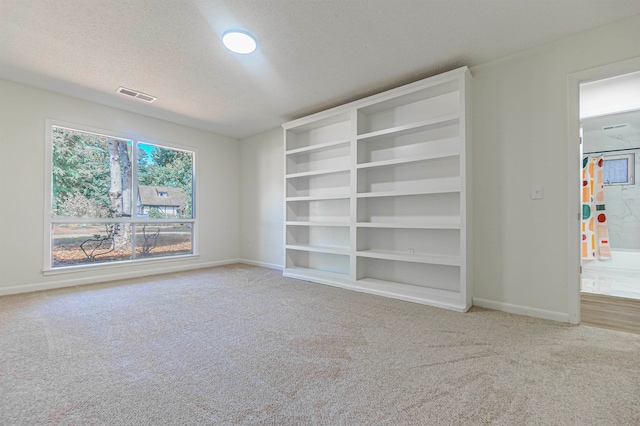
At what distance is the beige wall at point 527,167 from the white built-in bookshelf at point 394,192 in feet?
0.66

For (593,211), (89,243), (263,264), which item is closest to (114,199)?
(89,243)

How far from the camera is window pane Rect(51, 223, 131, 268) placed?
360 cm

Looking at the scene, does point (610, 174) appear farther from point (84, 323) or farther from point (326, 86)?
point (84, 323)

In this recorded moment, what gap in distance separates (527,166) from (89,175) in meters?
5.28

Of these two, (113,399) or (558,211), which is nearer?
→ (113,399)

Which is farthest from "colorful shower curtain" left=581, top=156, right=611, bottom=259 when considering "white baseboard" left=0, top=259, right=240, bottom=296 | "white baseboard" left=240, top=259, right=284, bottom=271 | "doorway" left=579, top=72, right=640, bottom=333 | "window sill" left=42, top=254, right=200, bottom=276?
"window sill" left=42, top=254, right=200, bottom=276

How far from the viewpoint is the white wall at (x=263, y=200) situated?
491 cm

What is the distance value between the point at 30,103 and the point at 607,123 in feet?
26.7

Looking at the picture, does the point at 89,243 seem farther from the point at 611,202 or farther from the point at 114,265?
the point at 611,202

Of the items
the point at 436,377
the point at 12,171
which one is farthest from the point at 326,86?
the point at 12,171

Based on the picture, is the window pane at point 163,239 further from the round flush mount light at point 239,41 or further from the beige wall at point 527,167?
the beige wall at point 527,167

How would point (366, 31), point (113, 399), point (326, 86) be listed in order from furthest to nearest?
1. point (326, 86)
2. point (366, 31)
3. point (113, 399)

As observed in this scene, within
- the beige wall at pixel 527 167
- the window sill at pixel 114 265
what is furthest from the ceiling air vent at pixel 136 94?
the beige wall at pixel 527 167

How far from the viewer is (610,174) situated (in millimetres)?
5105
